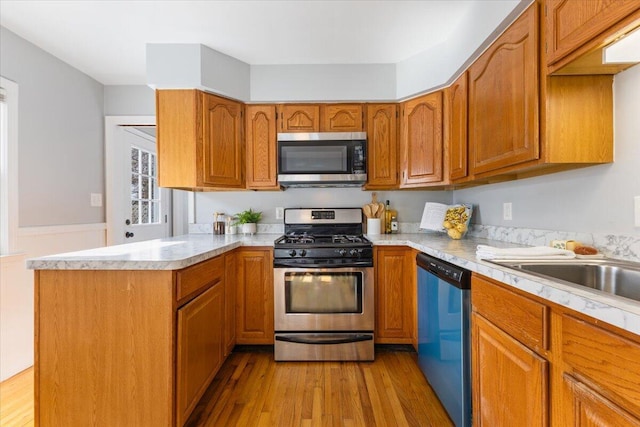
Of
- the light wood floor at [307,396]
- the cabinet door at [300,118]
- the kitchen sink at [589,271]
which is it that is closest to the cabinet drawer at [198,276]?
the light wood floor at [307,396]

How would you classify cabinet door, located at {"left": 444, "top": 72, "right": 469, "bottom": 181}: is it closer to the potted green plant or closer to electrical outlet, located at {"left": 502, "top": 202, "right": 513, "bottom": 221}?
electrical outlet, located at {"left": 502, "top": 202, "right": 513, "bottom": 221}

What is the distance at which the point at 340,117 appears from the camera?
2684 mm

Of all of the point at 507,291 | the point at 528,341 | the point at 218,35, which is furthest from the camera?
the point at 218,35

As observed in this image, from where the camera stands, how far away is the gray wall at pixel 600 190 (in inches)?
48.1

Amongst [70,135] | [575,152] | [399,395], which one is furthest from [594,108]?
[70,135]

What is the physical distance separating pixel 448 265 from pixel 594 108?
0.93 m

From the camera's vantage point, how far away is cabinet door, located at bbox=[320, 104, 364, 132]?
2.68 metres

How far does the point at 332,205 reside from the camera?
9.74 feet

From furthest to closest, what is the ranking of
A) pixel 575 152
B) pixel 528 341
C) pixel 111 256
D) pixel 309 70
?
pixel 309 70 < pixel 111 256 < pixel 575 152 < pixel 528 341

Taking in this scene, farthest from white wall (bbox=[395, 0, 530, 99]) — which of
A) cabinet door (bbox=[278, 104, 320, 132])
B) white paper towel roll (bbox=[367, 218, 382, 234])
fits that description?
white paper towel roll (bbox=[367, 218, 382, 234])

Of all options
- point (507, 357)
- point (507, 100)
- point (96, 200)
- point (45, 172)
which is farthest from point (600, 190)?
point (96, 200)

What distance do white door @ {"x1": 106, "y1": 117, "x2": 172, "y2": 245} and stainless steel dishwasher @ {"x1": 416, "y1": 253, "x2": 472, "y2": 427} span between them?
9.69ft

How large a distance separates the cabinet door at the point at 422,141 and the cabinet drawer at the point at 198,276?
1.67m

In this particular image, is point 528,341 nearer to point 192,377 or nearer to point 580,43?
point 580,43
